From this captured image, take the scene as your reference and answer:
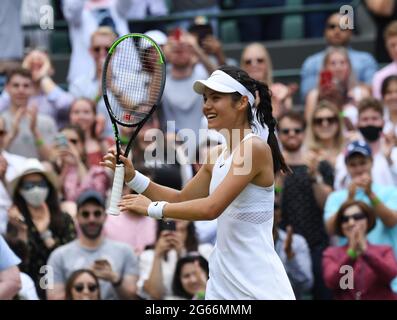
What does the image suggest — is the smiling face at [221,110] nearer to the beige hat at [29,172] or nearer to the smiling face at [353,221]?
the smiling face at [353,221]

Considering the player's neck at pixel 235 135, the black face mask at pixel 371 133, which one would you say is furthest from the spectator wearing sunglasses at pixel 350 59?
the player's neck at pixel 235 135

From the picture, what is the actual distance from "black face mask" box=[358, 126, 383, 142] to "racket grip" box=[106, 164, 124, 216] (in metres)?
3.61

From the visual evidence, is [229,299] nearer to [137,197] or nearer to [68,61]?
[137,197]

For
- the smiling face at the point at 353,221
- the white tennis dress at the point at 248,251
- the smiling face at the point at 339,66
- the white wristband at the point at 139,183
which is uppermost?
the smiling face at the point at 339,66

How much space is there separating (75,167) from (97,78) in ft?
3.83

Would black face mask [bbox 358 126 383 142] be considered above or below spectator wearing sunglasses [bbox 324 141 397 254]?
above

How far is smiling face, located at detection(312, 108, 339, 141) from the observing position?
9.84 m

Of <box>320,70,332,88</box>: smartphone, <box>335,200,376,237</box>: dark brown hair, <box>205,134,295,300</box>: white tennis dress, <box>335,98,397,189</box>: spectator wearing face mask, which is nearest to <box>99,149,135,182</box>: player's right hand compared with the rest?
<box>205,134,295,300</box>: white tennis dress

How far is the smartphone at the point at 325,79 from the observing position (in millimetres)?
10445

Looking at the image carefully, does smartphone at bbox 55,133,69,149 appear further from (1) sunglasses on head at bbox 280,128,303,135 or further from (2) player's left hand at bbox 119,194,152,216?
(2) player's left hand at bbox 119,194,152,216

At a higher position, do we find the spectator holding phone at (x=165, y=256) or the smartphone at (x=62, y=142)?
the smartphone at (x=62, y=142)

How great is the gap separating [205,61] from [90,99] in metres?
0.99

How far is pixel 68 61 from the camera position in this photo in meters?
12.2

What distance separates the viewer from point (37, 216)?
9.00m
